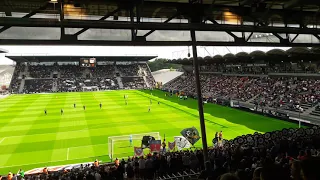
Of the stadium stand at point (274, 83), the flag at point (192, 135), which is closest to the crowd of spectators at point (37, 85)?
the stadium stand at point (274, 83)

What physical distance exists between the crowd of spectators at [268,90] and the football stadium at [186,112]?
0.22 m

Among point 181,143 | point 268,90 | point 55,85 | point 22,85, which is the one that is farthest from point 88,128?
point 22,85

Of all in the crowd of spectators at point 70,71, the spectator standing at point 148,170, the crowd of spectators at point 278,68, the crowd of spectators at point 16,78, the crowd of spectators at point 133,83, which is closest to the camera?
the spectator standing at point 148,170

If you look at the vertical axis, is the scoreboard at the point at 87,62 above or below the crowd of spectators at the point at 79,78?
above

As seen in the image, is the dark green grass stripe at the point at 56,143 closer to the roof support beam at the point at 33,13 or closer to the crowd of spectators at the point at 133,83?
the roof support beam at the point at 33,13

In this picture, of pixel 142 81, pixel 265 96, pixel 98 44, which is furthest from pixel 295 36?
pixel 142 81

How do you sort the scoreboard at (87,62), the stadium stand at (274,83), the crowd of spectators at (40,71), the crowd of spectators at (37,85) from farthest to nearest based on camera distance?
the crowd of spectators at (40,71)
the scoreboard at (87,62)
the crowd of spectators at (37,85)
the stadium stand at (274,83)

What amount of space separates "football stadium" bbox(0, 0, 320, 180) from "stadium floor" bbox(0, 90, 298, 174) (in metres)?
0.10

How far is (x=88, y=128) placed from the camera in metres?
28.2

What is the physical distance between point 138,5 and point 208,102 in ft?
127

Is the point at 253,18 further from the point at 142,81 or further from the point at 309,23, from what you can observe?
the point at 142,81

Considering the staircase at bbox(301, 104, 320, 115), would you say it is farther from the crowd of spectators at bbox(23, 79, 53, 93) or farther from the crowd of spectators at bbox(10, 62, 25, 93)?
the crowd of spectators at bbox(10, 62, 25, 93)

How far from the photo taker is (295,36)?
10883mm

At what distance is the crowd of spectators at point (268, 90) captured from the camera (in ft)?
110
